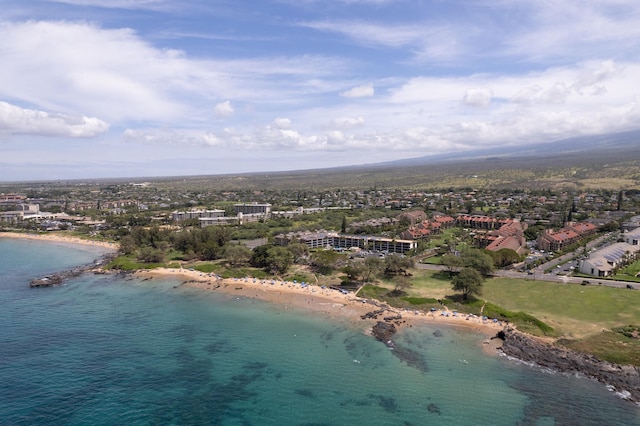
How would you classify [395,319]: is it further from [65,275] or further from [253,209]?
[253,209]

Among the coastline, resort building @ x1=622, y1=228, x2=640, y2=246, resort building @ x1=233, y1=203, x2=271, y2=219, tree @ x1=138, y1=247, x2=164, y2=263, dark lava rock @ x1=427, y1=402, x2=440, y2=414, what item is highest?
resort building @ x1=233, y1=203, x2=271, y2=219


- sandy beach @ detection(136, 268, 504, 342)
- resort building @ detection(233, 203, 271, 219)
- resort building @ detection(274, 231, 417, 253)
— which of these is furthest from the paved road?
resort building @ detection(233, 203, 271, 219)

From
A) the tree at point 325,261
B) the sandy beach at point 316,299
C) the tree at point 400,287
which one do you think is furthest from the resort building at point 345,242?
the tree at point 400,287

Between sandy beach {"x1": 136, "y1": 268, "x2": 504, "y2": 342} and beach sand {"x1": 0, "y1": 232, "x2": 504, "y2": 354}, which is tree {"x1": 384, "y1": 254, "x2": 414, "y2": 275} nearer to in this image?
beach sand {"x1": 0, "y1": 232, "x2": 504, "y2": 354}

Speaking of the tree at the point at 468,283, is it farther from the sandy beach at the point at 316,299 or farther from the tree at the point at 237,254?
the tree at the point at 237,254

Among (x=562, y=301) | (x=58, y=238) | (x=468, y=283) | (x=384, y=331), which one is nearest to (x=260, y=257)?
→ (x=384, y=331)

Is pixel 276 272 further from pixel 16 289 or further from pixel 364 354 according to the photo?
pixel 16 289
